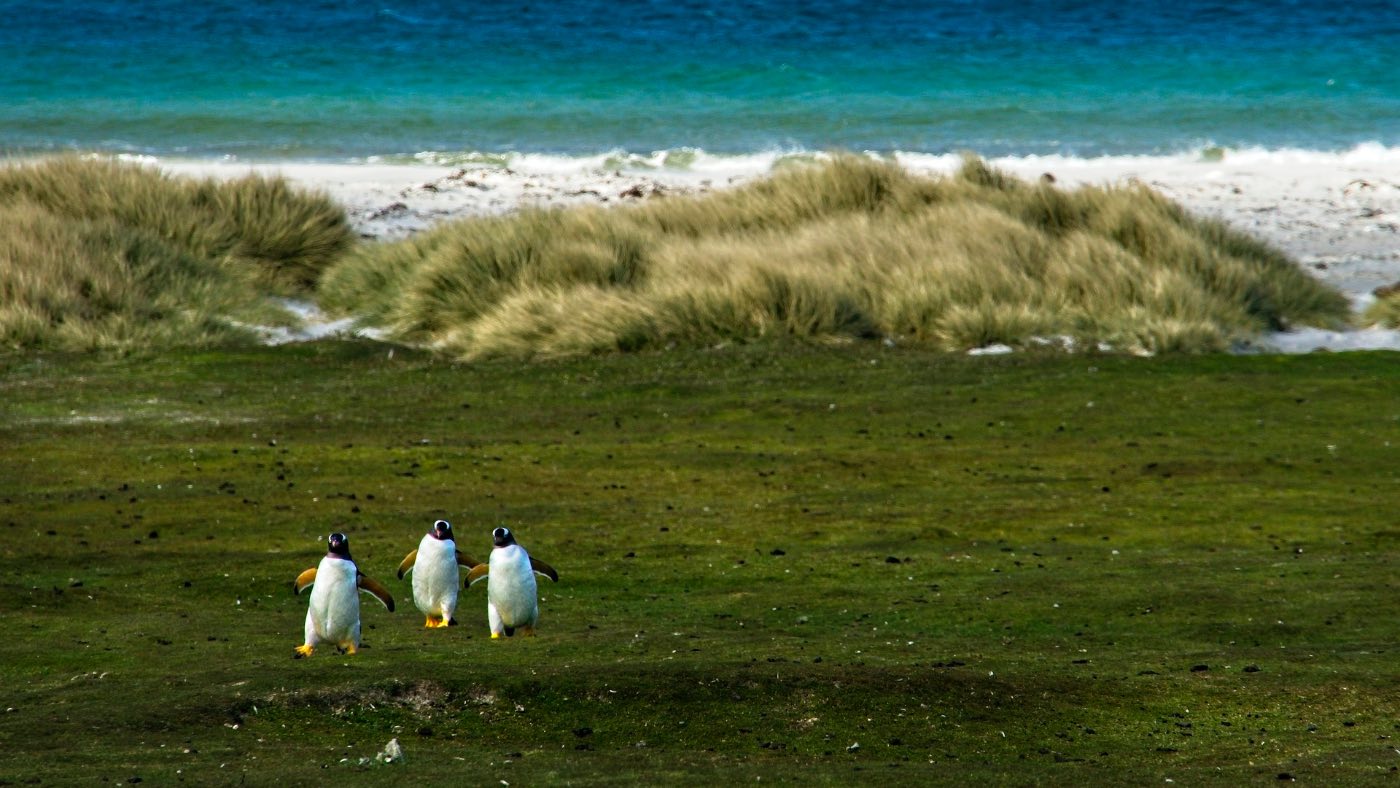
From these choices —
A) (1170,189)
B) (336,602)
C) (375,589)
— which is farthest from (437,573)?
(1170,189)

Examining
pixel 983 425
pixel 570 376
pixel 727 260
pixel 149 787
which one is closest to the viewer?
pixel 149 787

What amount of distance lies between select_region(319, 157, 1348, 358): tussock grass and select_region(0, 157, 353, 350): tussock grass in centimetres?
110

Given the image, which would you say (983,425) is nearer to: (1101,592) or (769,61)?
(1101,592)

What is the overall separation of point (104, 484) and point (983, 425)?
23.3 feet

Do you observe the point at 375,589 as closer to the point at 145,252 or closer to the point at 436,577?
the point at 436,577

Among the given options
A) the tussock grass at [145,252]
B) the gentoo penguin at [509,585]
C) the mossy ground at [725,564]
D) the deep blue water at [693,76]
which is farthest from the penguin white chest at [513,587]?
the deep blue water at [693,76]

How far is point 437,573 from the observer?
9.07m

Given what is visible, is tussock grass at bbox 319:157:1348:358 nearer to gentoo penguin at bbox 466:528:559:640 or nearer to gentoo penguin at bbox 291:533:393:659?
gentoo penguin at bbox 466:528:559:640

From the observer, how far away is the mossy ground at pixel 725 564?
24.5 ft

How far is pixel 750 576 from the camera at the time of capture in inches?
441

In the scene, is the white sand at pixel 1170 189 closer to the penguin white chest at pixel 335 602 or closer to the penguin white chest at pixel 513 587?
the penguin white chest at pixel 513 587

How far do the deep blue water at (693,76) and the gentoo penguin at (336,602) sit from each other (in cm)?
3019

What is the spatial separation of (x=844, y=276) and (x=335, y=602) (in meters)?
12.9

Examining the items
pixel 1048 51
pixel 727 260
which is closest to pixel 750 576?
pixel 727 260
